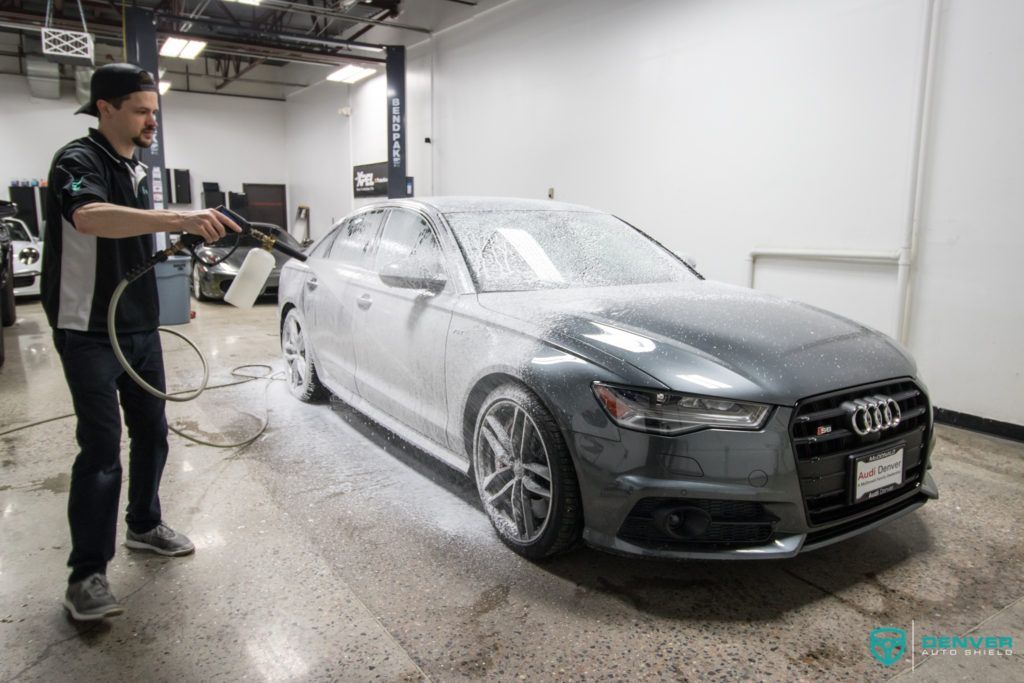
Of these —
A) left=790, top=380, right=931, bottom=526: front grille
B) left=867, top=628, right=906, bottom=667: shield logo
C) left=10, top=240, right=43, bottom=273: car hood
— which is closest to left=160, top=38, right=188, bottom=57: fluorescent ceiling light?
left=10, top=240, right=43, bottom=273: car hood

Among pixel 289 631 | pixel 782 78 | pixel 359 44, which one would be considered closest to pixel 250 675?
pixel 289 631

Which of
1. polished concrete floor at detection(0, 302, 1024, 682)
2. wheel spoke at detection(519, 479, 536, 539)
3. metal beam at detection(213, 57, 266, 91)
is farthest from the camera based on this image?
metal beam at detection(213, 57, 266, 91)

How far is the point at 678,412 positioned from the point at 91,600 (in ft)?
6.05

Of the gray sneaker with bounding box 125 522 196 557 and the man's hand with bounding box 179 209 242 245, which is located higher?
the man's hand with bounding box 179 209 242 245

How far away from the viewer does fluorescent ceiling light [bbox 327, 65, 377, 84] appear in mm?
11159

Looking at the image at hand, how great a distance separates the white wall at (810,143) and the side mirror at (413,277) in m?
3.16

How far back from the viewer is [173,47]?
10008 millimetres

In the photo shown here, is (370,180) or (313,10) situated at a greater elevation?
(313,10)

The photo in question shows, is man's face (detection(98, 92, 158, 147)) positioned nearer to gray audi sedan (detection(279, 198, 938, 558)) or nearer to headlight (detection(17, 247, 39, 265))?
gray audi sedan (detection(279, 198, 938, 558))

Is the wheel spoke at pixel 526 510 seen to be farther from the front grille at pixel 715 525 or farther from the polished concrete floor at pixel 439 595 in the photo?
the front grille at pixel 715 525

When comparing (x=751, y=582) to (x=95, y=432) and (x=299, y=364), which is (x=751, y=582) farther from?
(x=299, y=364)

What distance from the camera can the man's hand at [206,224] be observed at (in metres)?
1.95

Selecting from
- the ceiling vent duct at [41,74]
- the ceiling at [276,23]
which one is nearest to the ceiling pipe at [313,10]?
the ceiling at [276,23]

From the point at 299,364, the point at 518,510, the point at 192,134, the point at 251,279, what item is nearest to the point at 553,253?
the point at 518,510
